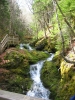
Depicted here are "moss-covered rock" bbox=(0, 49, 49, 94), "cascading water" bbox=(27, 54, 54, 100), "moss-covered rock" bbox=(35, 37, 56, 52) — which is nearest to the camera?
"cascading water" bbox=(27, 54, 54, 100)

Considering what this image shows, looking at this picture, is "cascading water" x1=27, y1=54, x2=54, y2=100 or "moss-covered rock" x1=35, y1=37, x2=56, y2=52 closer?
"cascading water" x1=27, y1=54, x2=54, y2=100

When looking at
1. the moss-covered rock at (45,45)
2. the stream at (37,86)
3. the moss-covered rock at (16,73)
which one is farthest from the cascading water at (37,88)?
the moss-covered rock at (45,45)

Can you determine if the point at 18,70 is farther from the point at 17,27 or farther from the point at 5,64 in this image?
the point at 17,27

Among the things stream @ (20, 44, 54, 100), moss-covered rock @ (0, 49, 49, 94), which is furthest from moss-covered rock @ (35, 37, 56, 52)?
stream @ (20, 44, 54, 100)

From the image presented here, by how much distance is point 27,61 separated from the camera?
16.6m

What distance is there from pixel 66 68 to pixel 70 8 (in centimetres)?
398

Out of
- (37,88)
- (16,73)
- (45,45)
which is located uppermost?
(16,73)

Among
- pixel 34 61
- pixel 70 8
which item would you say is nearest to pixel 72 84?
pixel 70 8

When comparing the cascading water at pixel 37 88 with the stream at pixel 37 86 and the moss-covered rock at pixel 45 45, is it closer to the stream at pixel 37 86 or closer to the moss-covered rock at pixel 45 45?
the stream at pixel 37 86

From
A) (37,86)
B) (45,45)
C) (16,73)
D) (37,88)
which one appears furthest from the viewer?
(45,45)

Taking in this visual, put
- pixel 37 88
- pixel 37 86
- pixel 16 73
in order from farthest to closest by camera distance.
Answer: pixel 16 73
pixel 37 86
pixel 37 88

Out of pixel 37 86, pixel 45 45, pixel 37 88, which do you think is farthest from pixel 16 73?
pixel 45 45

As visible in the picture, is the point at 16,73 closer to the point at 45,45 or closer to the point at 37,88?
the point at 37,88

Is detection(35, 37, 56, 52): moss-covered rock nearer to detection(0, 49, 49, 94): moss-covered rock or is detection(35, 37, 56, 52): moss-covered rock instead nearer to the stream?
detection(0, 49, 49, 94): moss-covered rock
